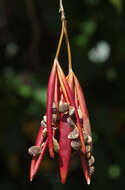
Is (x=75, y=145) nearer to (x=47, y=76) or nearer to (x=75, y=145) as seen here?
(x=75, y=145)

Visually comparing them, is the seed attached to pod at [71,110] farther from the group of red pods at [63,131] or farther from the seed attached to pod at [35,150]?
the seed attached to pod at [35,150]

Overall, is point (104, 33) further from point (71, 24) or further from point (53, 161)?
point (53, 161)

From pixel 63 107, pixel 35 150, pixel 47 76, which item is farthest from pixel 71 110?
pixel 47 76

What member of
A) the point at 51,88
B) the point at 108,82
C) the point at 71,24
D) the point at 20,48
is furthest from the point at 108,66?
the point at 51,88

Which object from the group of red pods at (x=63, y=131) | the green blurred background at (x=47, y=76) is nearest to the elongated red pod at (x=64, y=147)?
the group of red pods at (x=63, y=131)

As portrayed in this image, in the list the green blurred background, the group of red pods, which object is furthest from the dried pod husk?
the green blurred background

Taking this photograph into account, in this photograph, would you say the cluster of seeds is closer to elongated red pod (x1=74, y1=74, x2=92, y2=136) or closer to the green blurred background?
elongated red pod (x1=74, y1=74, x2=92, y2=136)
